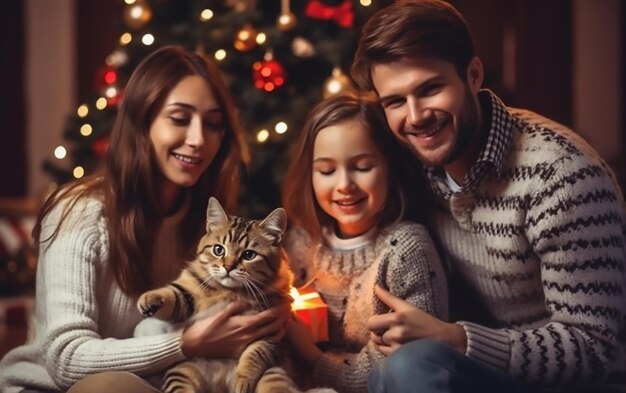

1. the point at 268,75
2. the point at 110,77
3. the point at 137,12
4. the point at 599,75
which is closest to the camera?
the point at 268,75

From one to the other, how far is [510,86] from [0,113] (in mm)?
3306

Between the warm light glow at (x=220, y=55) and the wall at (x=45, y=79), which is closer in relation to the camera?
the warm light glow at (x=220, y=55)

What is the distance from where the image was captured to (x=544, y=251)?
166 cm

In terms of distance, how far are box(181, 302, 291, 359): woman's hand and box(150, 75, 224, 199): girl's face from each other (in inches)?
15.5

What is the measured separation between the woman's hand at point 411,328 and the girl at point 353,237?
121 mm

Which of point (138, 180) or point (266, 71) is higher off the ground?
point (266, 71)

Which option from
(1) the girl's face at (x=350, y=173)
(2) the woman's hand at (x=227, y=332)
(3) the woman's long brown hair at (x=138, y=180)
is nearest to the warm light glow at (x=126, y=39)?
(3) the woman's long brown hair at (x=138, y=180)

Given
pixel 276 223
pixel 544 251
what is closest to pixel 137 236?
pixel 276 223

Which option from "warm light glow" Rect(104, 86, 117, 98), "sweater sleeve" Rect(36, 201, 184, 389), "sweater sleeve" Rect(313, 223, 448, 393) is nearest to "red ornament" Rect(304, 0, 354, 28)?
"warm light glow" Rect(104, 86, 117, 98)

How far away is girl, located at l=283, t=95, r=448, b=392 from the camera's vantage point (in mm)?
1785

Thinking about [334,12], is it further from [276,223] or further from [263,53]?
[276,223]

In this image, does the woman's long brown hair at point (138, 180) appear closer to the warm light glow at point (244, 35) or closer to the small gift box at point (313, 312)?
the small gift box at point (313, 312)

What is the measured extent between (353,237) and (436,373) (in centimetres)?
61

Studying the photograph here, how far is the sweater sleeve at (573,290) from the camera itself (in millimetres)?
1587
